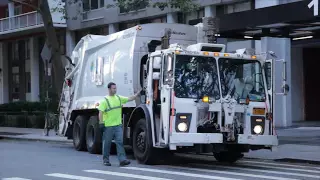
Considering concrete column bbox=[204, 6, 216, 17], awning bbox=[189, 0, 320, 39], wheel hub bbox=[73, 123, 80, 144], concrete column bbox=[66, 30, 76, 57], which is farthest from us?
concrete column bbox=[66, 30, 76, 57]

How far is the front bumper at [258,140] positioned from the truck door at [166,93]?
168cm

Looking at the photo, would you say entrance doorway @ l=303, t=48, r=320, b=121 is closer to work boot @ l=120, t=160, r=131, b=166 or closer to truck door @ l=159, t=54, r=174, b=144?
work boot @ l=120, t=160, r=131, b=166

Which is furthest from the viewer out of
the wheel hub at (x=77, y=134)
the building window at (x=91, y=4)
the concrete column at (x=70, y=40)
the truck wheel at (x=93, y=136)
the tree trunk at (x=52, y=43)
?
the concrete column at (x=70, y=40)

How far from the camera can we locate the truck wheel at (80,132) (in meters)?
17.7

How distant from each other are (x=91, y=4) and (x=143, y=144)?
2317 centimetres

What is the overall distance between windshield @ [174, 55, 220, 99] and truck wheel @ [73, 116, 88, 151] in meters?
5.77

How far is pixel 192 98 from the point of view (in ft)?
41.8

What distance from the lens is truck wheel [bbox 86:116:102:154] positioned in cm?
1667

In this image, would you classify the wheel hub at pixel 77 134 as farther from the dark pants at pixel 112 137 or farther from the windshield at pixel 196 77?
the windshield at pixel 196 77

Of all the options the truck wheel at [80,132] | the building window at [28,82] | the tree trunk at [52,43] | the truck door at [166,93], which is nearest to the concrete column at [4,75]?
the building window at [28,82]

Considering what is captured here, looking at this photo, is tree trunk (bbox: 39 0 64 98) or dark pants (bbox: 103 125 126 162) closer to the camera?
dark pants (bbox: 103 125 126 162)

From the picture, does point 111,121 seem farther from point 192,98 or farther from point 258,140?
point 258,140

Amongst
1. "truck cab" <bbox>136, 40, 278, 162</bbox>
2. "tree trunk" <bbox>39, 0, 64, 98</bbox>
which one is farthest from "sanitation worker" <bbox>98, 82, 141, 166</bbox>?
"tree trunk" <bbox>39, 0, 64, 98</bbox>

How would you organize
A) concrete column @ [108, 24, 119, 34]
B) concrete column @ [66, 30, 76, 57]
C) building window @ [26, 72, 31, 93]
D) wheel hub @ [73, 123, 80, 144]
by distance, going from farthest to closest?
building window @ [26, 72, 31, 93]
concrete column @ [66, 30, 76, 57]
concrete column @ [108, 24, 119, 34]
wheel hub @ [73, 123, 80, 144]
